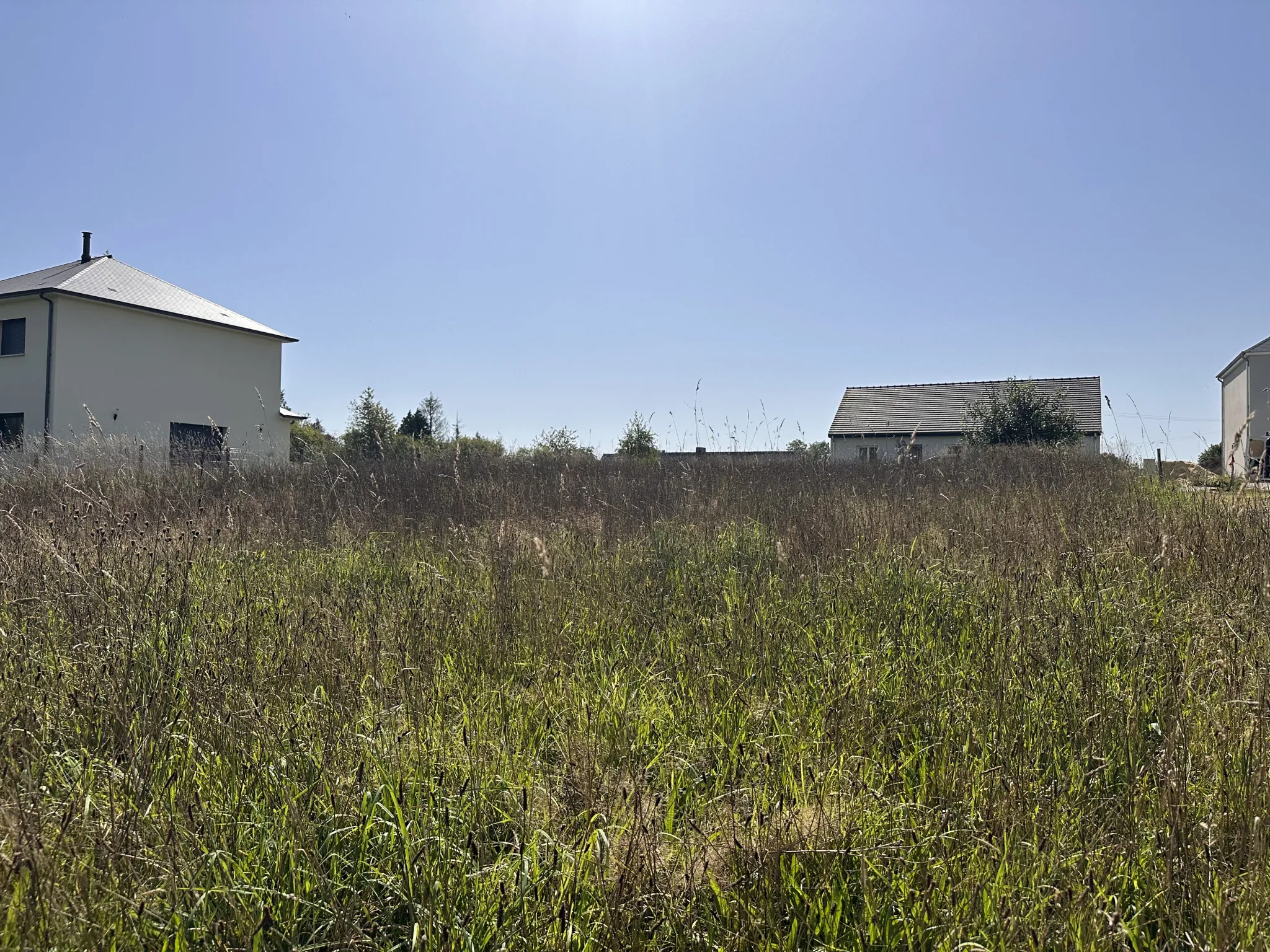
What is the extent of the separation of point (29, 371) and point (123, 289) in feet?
11.6

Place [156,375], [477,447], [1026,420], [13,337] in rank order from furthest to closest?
[1026,420], [156,375], [13,337], [477,447]

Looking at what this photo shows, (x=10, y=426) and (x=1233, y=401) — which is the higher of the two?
(x=1233, y=401)

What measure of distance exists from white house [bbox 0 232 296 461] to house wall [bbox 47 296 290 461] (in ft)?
0.10

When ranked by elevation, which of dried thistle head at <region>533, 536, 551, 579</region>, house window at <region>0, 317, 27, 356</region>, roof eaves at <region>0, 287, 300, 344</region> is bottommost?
dried thistle head at <region>533, 536, 551, 579</region>

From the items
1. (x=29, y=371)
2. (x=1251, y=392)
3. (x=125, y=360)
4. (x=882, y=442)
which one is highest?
(x=1251, y=392)

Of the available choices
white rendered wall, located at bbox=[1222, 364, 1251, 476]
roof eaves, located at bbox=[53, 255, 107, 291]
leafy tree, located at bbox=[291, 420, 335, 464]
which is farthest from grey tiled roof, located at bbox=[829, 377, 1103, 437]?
roof eaves, located at bbox=[53, 255, 107, 291]

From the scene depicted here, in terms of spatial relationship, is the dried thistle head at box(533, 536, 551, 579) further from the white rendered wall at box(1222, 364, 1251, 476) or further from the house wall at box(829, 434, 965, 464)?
the white rendered wall at box(1222, 364, 1251, 476)

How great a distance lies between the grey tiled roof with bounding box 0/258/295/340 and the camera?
1994 centimetres

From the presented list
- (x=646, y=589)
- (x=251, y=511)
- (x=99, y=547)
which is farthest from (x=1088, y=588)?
Result: (x=251, y=511)

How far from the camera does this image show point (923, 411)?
36438 millimetres

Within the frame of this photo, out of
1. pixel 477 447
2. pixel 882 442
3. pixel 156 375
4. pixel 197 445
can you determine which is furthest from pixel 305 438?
pixel 882 442

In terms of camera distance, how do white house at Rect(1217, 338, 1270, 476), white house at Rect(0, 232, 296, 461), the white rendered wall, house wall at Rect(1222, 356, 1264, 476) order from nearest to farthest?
white house at Rect(0, 232, 296, 461)
white house at Rect(1217, 338, 1270, 476)
house wall at Rect(1222, 356, 1264, 476)
the white rendered wall

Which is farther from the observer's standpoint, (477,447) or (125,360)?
(125,360)

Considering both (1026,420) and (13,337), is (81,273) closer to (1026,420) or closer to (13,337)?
(13,337)
